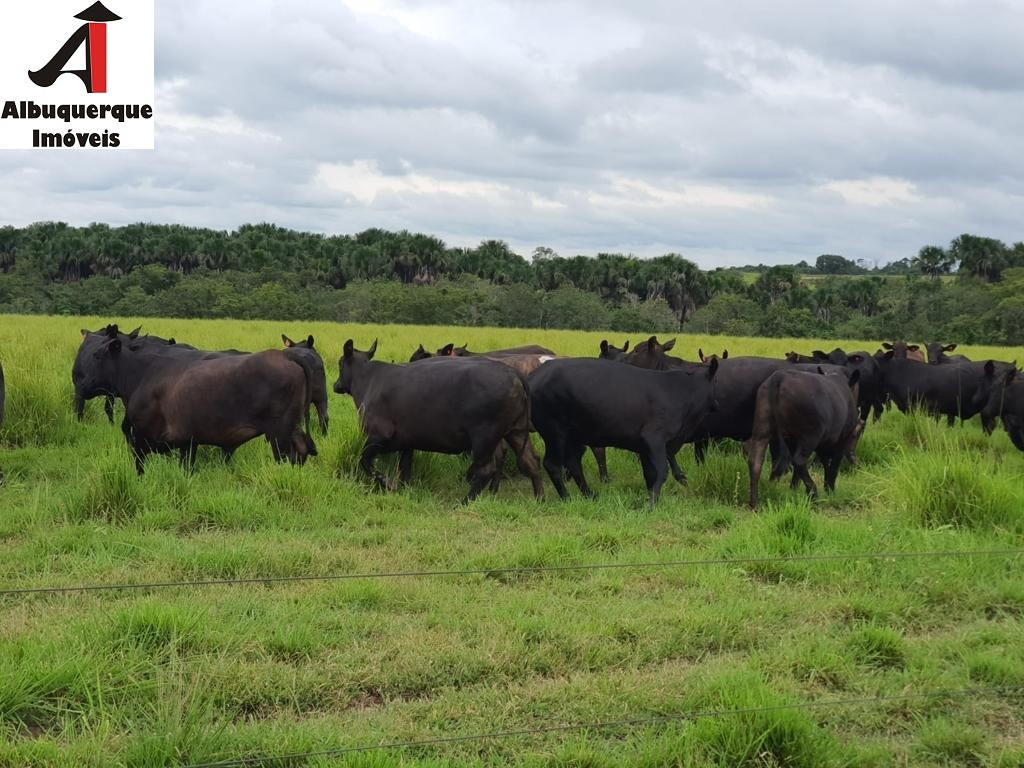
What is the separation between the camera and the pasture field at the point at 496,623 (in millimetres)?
3688

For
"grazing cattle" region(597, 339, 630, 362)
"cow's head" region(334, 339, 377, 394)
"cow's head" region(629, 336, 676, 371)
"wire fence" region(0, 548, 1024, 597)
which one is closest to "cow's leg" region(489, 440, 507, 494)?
"cow's head" region(334, 339, 377, 394)

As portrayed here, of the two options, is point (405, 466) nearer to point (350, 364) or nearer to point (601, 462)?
point (350, 364)

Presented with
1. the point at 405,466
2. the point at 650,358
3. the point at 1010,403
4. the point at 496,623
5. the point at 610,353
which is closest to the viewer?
the point at 496,623

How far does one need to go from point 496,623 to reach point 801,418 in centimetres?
455

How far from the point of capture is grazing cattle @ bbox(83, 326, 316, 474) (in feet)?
26.8

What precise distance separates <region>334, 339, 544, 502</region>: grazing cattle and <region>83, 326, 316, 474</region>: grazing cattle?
2.34ft

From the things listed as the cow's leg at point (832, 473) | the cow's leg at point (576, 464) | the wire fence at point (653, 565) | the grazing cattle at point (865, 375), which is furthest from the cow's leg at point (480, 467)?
the grazing cattle at point (865, 375)

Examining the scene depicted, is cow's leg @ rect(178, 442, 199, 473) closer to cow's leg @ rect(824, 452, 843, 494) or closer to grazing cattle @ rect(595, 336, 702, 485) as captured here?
grazing cattle @ rect(595, 336, 702, 485)

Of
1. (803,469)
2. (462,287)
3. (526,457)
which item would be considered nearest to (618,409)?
(526,457)

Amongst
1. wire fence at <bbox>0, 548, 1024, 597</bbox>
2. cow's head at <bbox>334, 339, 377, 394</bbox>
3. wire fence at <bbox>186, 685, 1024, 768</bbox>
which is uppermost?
cow's head at <bbox>334, 339, 377, 394</bbox>

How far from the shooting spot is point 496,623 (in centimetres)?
489

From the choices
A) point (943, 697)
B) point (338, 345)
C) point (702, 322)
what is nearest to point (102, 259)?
point (702, 322)

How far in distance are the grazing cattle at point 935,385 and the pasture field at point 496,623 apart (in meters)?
5.05

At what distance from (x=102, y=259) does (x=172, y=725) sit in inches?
2622
